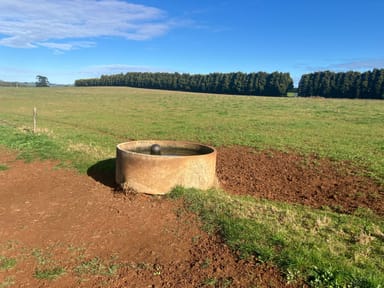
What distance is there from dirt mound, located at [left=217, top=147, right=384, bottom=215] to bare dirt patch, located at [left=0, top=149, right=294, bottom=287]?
2934 millimetres

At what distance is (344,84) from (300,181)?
262 ft

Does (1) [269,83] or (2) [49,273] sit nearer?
(2) [49,273]

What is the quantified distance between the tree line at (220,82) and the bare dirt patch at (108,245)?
84881 millimetres

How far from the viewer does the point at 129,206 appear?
638cm

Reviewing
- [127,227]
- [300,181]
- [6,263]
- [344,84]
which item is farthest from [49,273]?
[344,84]

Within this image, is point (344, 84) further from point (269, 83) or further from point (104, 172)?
point (104, 172)

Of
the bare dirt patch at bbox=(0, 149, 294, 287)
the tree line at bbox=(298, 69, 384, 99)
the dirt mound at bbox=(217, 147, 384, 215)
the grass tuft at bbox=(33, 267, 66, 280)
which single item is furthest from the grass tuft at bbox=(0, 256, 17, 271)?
the tree line at bbox=(298, 69, 384, 99)

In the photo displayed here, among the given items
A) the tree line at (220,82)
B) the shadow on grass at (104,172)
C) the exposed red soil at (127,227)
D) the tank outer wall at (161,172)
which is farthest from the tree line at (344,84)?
the tank outer wall at (161,172)

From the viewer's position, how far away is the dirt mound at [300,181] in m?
7.46

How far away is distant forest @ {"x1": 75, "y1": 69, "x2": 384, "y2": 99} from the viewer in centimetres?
7506

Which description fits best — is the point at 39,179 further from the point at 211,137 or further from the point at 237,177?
the point at 211,137

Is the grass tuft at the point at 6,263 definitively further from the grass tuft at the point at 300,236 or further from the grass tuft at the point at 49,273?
the grass tuft at the point at 300,236

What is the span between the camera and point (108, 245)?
4.89 meters

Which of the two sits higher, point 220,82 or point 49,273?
point 220,82
